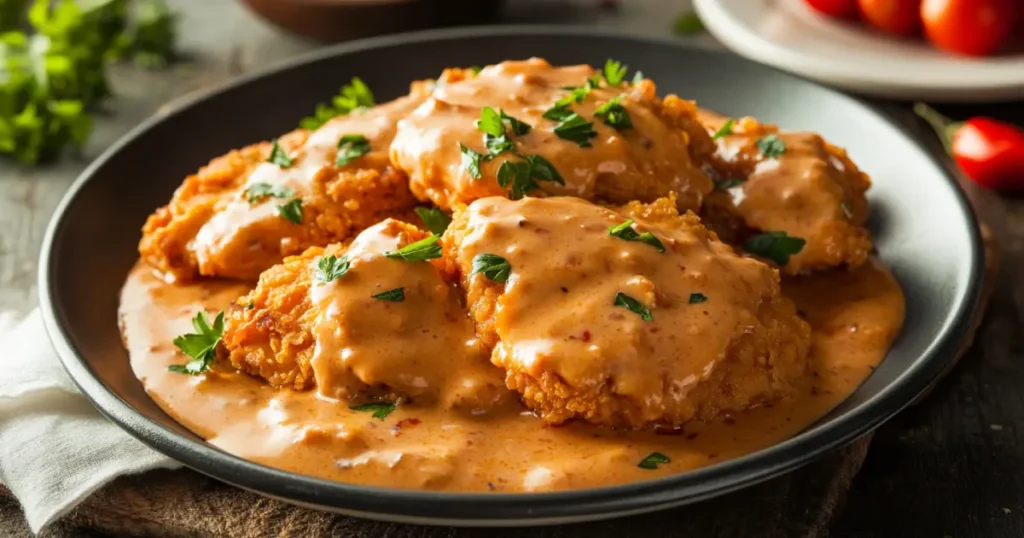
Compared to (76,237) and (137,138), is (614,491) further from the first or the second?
(137,138)

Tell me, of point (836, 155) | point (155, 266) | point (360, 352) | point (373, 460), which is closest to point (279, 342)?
point (360, 352)

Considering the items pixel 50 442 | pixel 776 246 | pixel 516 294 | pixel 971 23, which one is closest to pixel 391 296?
pixel 516 294

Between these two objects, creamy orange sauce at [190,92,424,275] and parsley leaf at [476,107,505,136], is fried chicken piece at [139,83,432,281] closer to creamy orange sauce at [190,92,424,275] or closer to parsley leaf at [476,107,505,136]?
creamy orange sauce at [190,92,424,275]

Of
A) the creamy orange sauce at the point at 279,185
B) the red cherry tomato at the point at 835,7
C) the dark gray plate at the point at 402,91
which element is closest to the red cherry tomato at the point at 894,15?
the red cherry tomato at the point at 835,7

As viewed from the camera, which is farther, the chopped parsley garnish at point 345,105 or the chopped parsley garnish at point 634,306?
the chopped parsley garnish at point 345,105

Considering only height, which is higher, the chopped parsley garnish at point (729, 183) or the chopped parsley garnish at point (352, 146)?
the chopped parsley garnish at point (352, 146)

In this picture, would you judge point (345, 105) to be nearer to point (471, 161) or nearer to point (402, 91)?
point (402, 91)

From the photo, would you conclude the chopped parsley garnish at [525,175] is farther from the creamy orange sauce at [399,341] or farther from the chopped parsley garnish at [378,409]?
the chopped parsley garnish at [378,409]
